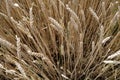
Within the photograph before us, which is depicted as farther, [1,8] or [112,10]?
[1,8]

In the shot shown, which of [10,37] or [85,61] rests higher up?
[10,37]

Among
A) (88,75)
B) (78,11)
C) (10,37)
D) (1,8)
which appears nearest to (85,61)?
(88,75)

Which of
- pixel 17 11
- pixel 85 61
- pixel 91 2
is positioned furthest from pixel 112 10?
pixel 17 11

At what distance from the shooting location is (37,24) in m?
1.14

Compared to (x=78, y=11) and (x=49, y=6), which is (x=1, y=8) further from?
(x=78, y=11)

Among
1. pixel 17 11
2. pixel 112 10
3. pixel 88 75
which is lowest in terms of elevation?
pixel 88 75

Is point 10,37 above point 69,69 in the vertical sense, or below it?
above

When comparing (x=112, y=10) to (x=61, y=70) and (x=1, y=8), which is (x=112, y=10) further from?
(x=1, y=8)

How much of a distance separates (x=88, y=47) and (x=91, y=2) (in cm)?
21

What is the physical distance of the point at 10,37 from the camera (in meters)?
1.11

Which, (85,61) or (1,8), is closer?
(85,61)

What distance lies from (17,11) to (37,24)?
0.11 meters

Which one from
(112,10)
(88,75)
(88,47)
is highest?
(112,10)

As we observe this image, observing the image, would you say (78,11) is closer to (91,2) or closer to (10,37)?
(91,2)
